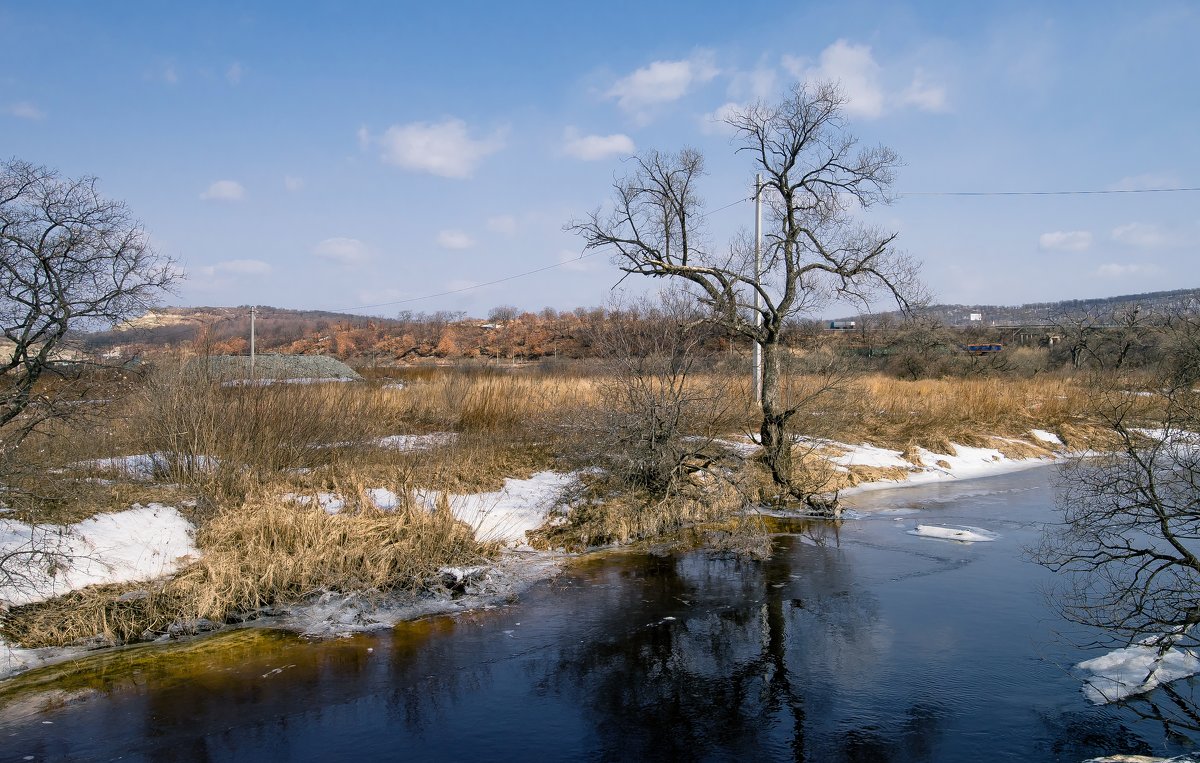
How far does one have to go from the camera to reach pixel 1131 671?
7562mm

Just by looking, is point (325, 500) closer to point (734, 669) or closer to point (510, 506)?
point (510, 506)

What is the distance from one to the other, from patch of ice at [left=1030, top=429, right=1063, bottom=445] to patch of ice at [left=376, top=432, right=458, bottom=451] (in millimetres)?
18844

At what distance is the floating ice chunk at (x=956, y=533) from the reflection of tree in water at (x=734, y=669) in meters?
2.99

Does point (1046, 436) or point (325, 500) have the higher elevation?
point (325, 500)

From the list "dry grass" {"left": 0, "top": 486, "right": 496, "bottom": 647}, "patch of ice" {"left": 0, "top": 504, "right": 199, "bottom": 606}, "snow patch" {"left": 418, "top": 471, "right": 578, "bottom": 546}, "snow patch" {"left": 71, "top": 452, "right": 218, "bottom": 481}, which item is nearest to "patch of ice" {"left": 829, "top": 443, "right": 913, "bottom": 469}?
"snow patch" {"left": 418, "top": 471, "right": 578, "bottom": 546}

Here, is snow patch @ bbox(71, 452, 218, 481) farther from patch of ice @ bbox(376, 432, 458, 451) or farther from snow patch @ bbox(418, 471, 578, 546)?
snow patch @ bbox(418, 471, 578, 546)

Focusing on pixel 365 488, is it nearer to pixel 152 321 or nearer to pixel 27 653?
pixel 152 321

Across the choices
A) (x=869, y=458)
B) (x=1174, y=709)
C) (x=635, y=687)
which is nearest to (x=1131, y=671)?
(x=1174, y=709)

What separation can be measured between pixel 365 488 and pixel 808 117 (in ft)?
33.9

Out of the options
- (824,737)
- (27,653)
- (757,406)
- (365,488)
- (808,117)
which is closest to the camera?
(824,737)

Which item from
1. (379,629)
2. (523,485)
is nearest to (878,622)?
(379,629)

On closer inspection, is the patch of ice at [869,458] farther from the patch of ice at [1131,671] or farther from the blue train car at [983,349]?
the blue train car at [983,349]

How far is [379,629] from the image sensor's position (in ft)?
29.5

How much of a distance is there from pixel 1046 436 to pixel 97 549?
2556 centimetres
